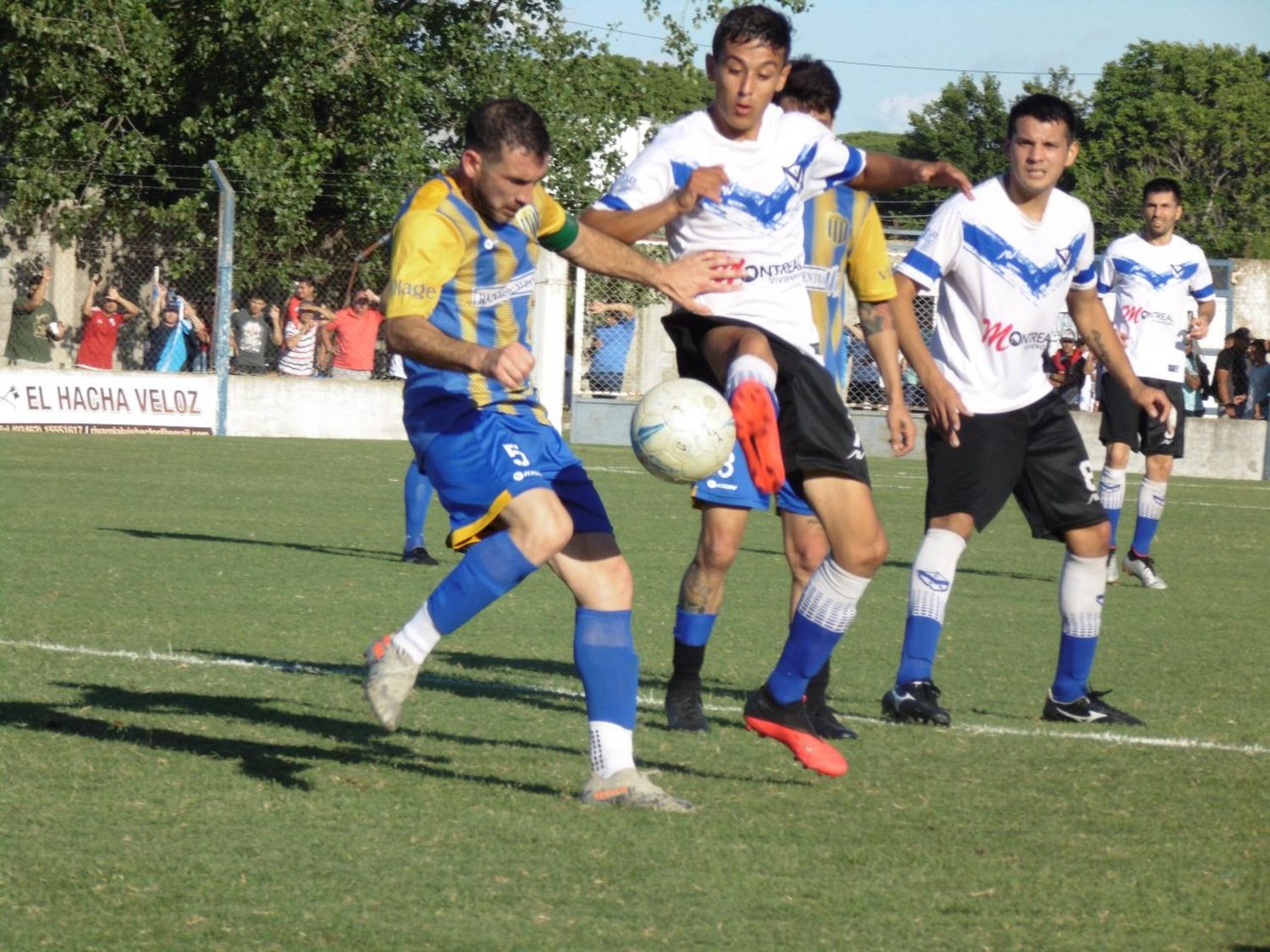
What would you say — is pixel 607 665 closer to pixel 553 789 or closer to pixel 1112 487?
pixel 553 789

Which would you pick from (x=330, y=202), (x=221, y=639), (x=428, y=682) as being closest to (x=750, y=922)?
(x=428, y=682)

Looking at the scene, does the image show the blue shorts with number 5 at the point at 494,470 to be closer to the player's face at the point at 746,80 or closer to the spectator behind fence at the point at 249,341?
the player's face at the point at 746,80

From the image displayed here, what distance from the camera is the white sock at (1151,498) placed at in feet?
Result: 40.3

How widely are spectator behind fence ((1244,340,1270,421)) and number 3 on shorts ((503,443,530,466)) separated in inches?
880

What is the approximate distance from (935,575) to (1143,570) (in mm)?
5369

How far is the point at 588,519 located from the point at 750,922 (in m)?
1.58

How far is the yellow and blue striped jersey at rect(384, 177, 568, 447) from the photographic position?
4.98 meters

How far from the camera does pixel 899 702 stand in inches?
251

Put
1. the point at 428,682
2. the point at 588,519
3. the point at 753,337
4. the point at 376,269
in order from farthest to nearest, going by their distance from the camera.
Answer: the point at 376,269 < the point at 428,682 < the point at 753,337 < the point at 588,519

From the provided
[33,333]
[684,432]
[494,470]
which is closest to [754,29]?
[684,432]

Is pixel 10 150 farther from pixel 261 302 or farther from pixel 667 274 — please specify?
pixel 667 274

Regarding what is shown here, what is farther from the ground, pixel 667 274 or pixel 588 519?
pixel 667 274

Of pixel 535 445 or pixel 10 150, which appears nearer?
pixel 535 445

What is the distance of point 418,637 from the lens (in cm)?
495
